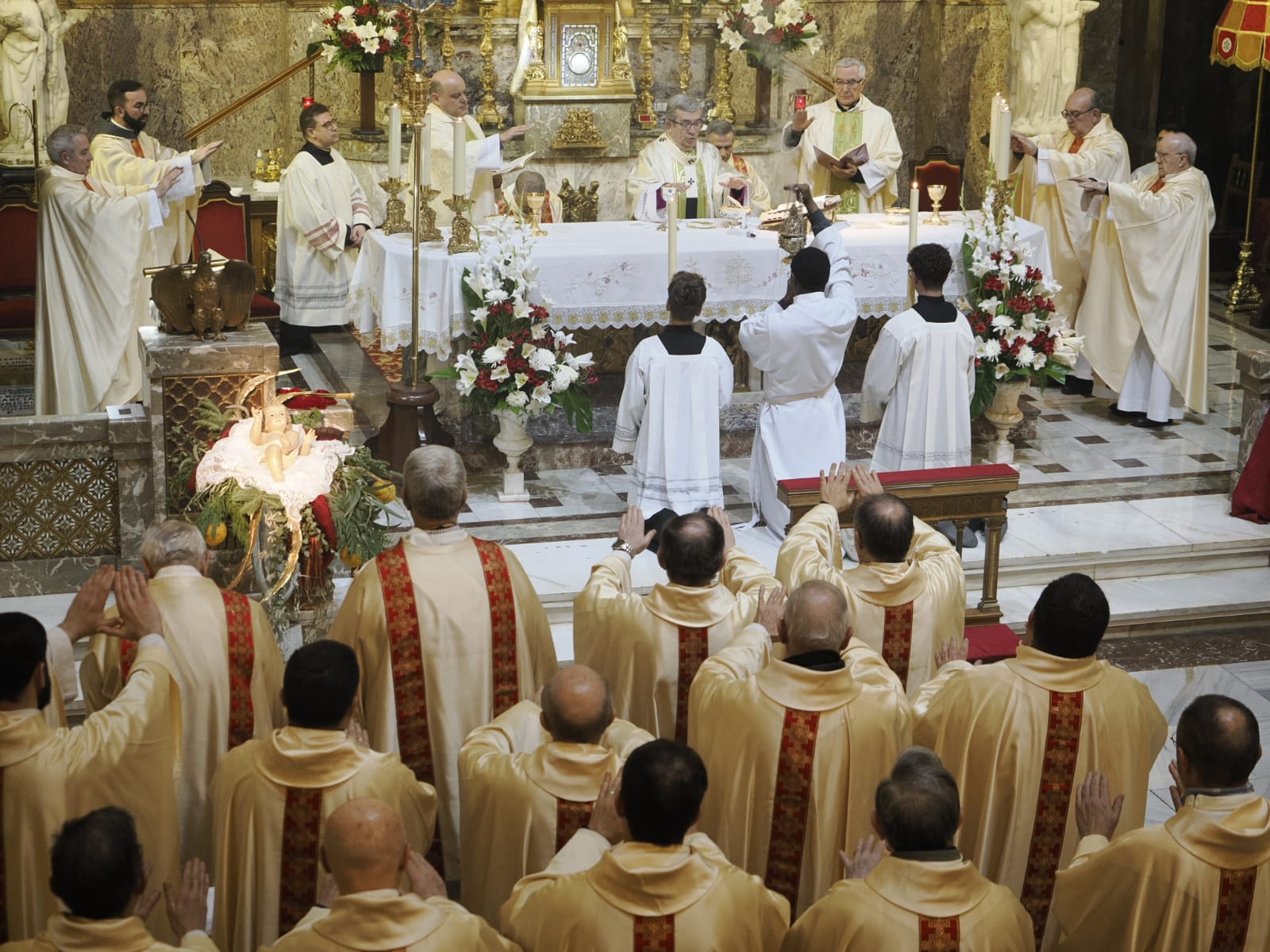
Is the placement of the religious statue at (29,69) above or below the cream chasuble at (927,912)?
above

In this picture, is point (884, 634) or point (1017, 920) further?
point (884, 634)

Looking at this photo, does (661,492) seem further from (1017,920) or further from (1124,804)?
(1017,920)

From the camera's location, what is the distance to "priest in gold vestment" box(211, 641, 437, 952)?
392 cm

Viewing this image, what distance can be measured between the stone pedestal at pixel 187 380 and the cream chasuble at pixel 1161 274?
18.2ft

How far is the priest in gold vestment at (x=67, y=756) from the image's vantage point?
3982 millimetres

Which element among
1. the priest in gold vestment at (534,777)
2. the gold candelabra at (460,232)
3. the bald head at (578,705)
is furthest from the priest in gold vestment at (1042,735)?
the gold candelabra at (460,232)

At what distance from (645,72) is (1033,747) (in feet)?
32.9

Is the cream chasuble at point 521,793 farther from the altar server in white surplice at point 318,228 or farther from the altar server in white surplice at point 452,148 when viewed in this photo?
the altar server in white surplice at point 318,228

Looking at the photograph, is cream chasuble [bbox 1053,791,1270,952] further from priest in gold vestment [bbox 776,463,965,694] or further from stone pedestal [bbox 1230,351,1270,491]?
stone pedestal [bbox 1230,351,1270,491]

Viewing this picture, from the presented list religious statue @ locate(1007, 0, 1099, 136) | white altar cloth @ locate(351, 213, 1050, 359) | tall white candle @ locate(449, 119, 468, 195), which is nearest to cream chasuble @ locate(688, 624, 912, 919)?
tall white candle @ locate(449, 119, 468, 195)

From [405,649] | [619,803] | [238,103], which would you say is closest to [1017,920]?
[619,803]

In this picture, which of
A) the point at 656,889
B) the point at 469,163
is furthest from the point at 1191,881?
the point at 469,163

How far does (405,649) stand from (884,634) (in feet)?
4.79

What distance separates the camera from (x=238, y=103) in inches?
503
